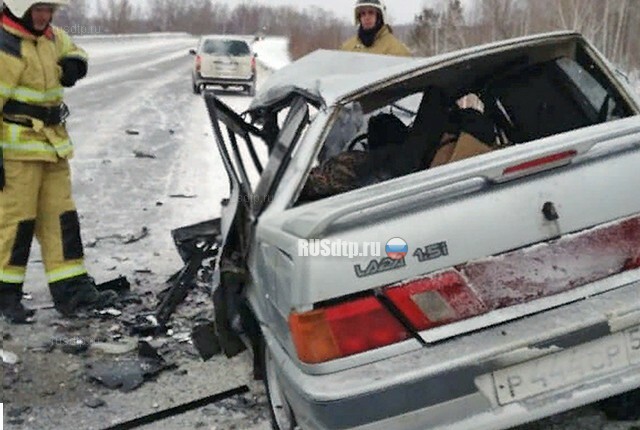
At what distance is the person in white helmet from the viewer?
20.5 ft

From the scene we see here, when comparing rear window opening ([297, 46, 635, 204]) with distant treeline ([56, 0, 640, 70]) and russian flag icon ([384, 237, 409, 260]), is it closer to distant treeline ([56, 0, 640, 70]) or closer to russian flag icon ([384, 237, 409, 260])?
russian flag icon ([384, 237, 409, 260])

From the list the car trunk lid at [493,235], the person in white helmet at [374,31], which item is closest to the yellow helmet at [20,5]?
the person in white helmet at [374,31]

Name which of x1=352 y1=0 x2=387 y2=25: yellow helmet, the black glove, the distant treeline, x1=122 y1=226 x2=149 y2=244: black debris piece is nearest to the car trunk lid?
the black glove

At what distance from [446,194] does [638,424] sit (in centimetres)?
135

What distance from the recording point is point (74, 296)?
197 inches

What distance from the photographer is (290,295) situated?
2.58m

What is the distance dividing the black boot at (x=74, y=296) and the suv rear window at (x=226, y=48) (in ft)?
62.8

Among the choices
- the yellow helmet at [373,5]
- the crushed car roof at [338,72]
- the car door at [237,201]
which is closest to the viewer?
the crushed car roof at [338,72]

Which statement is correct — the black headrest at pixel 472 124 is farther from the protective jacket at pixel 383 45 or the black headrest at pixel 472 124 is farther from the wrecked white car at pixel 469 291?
the protective jacket at pixel 383 45

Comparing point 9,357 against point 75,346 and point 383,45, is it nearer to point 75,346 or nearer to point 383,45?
point 75,346

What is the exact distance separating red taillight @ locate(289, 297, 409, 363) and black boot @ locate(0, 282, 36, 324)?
2.83 m

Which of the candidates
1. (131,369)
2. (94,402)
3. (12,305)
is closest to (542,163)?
(94,402)

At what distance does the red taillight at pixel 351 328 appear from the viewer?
2479mm

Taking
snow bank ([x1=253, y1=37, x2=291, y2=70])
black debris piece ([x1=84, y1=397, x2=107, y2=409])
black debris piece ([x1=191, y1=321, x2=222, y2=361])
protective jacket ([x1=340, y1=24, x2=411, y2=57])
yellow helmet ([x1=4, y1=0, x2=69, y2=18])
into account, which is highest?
yellow helmet ([x1=4, y1=0, x2=69, y2=18])
